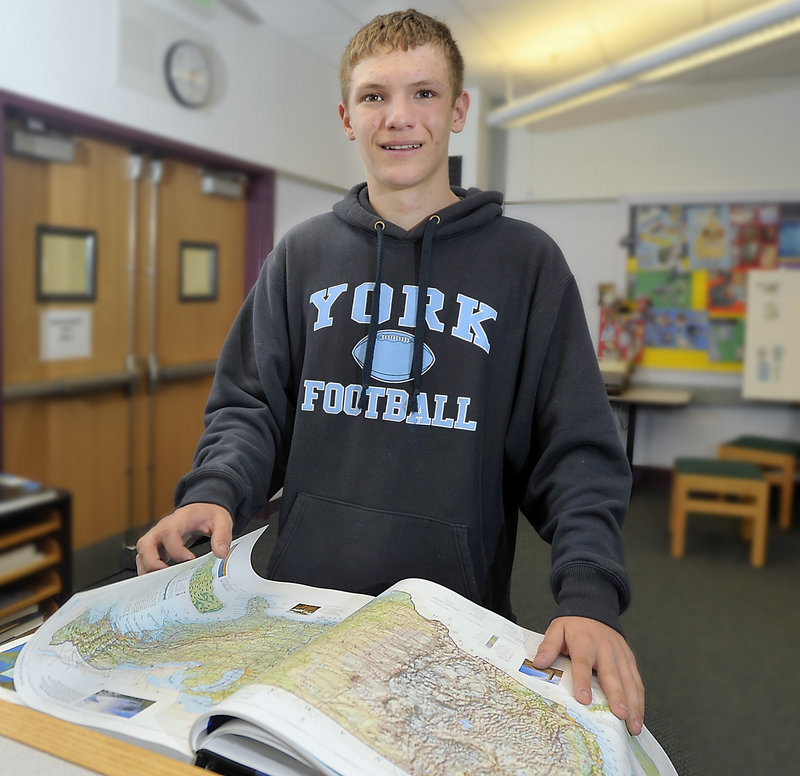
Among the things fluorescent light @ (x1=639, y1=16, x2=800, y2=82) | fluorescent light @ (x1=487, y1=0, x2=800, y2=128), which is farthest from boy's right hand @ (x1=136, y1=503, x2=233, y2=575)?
fluorescent light @ (x1=639, y1=16, x2=800, y2=82)

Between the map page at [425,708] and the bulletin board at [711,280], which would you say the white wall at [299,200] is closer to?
the map page at [425,708]

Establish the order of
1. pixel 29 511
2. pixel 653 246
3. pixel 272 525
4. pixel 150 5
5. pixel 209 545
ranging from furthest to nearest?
pixel 653 246
pixel 150 5
pixel 29 511
pixel 272 525
pixel 209 545

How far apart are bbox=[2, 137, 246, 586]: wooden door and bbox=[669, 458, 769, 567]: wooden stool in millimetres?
1667

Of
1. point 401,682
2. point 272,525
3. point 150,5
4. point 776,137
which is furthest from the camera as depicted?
point 776,137

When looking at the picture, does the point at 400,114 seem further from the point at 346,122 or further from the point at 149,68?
the point at 149,68

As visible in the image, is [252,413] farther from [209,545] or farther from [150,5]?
[150,5]

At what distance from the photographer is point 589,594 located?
50 centimetres

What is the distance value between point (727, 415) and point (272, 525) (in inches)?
122

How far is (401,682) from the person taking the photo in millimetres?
384

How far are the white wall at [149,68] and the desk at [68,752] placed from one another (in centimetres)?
115

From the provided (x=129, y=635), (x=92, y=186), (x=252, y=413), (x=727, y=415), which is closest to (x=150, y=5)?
(x=92, y=186)

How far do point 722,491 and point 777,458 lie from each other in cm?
59

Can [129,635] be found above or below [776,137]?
below

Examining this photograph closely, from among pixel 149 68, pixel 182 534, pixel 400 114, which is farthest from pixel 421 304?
pixel 149 68
